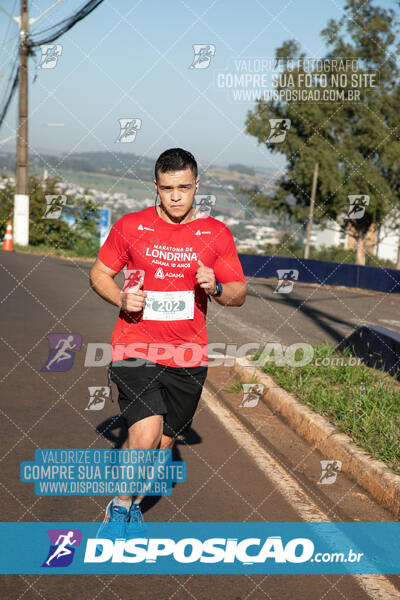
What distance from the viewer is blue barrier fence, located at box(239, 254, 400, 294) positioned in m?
24.3

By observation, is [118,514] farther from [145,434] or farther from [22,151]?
[22,151]

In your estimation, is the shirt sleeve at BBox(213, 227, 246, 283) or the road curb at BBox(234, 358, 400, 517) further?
the road curb at BBox(234, 358, 400, 517)

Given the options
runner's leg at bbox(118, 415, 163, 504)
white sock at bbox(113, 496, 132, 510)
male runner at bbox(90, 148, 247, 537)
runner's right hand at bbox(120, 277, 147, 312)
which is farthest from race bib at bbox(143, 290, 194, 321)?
white sock at bbox(113, 496, 132, 510)

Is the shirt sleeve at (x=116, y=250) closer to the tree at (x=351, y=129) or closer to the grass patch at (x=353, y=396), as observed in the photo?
the grass patch at (x=353, y=396)

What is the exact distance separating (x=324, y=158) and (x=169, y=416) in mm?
52223

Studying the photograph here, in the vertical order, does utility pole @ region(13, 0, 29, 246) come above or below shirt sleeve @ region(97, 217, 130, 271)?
below

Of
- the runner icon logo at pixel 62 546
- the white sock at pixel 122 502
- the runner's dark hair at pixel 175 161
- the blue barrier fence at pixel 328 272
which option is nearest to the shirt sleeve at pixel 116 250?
the runner's dark hair at pixel 175 161

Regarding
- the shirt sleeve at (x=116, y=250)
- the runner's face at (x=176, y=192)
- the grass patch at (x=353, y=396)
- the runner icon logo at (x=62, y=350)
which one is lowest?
the runner icon logo at (x=62, y=350)

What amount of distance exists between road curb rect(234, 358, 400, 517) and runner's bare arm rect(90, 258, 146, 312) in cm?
213

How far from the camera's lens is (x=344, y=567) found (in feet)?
12.5

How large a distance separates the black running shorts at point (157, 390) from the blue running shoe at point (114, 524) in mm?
450

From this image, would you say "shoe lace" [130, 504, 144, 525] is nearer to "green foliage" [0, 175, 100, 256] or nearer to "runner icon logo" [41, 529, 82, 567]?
"runner icon logo" [41, 529, 82, 567]

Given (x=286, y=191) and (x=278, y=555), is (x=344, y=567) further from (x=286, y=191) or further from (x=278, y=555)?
(x=286, y=191)

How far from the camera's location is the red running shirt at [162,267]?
4.02 meters
